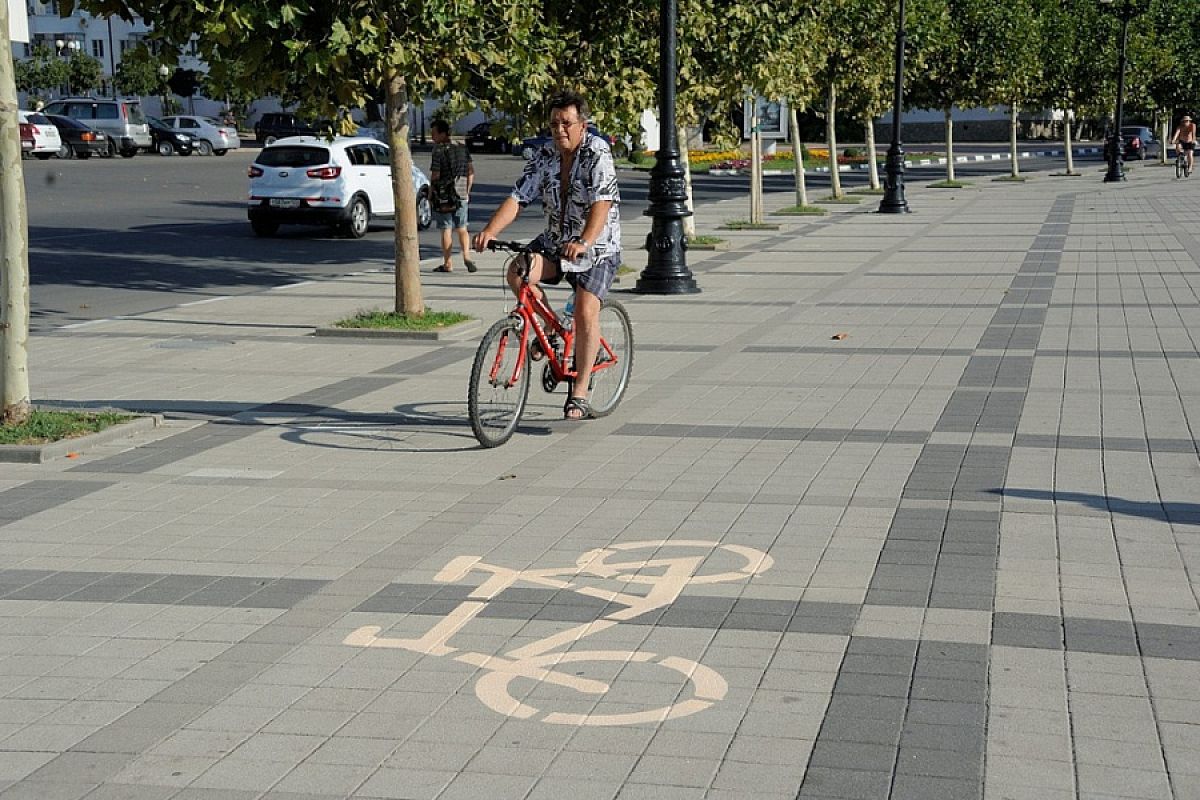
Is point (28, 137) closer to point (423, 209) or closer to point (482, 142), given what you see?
point (482, 142)

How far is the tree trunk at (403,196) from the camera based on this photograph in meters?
13.8

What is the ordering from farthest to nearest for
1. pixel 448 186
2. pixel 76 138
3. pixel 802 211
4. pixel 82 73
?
pixel 82 73 < pixel 76 138 < pixel 802 211 < pixel 448 186

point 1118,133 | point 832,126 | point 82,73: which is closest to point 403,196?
point 832,126

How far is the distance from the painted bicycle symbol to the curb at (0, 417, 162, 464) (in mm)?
3289

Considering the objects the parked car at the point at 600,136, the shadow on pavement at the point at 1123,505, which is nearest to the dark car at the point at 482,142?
the parked car at the point at 600,136

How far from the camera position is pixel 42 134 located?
51500 mm

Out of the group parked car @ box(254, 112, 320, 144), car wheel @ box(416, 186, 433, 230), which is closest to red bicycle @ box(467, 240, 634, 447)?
car wheel @ box(416, 186, 433, 230)

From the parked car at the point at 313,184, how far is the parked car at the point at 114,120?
33212 mm

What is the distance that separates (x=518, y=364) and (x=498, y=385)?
19 cm

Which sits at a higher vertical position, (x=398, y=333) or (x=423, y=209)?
(x=423, y=209)

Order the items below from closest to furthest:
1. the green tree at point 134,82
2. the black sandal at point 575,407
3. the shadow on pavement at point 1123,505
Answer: the shadow on pavement at point 1123,505, the black sandal at point 575,407, the green tree at point 134,82

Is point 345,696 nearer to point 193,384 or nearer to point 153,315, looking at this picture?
point 193,384

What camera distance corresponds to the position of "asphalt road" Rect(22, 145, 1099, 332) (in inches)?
732

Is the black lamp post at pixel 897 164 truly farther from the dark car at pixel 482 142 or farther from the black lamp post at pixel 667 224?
the dark car at pixel 482 142
